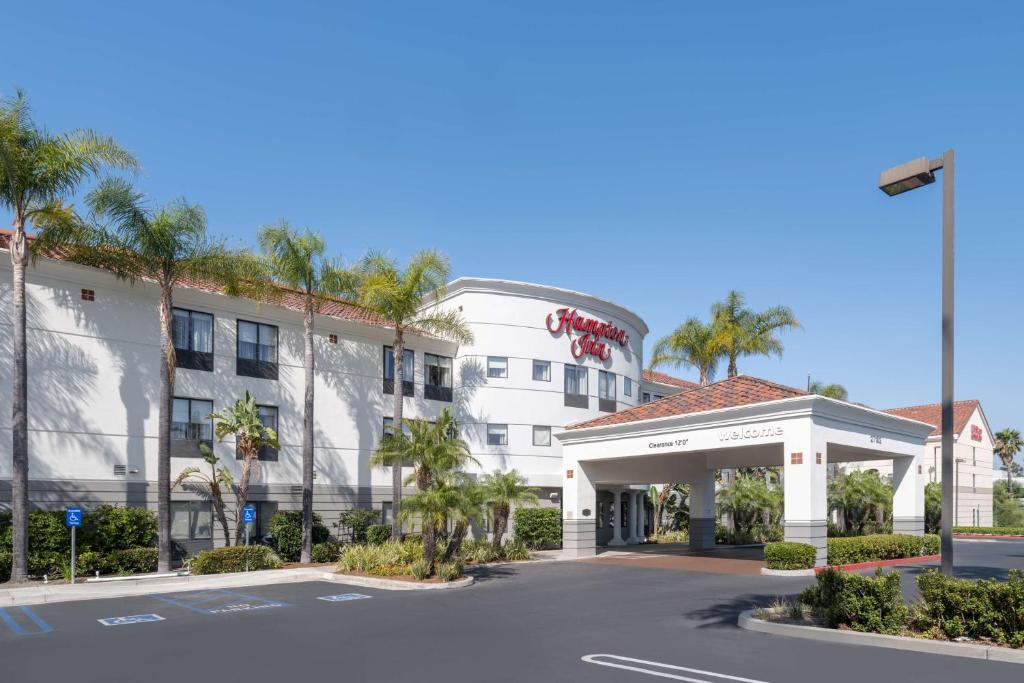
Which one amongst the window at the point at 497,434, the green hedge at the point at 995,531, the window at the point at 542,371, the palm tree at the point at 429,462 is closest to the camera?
the palm tree at the point at 429,462

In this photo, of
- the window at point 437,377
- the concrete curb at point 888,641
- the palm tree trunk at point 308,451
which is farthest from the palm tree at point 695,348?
the concrete curb at point 888,641

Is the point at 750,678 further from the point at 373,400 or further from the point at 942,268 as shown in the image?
the point at 373,400

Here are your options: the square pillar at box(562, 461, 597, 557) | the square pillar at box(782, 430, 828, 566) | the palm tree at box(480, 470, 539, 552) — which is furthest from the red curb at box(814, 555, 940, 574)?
the palm tree at box(480, 470, 539, 552)

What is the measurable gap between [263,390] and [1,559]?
1074cm

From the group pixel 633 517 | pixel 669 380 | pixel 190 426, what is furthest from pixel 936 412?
pixel 190 426

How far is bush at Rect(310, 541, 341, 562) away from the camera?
1157 inches

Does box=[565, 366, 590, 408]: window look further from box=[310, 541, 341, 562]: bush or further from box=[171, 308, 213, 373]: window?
box=[171, 308, 213, 373]: window

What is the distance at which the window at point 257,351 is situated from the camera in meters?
30.8

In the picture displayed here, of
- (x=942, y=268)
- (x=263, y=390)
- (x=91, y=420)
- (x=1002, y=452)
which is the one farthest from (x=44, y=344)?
(x=1002, y=452)

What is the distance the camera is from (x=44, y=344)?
1006 inches

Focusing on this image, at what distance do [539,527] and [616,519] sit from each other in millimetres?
6409

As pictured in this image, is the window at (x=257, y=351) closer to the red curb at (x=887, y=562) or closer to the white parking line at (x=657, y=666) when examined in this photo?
the red curb at (x=887, y=562)

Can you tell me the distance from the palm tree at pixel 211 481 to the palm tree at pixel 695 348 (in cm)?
2733

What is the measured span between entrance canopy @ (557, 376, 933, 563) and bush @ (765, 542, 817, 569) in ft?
2.00
